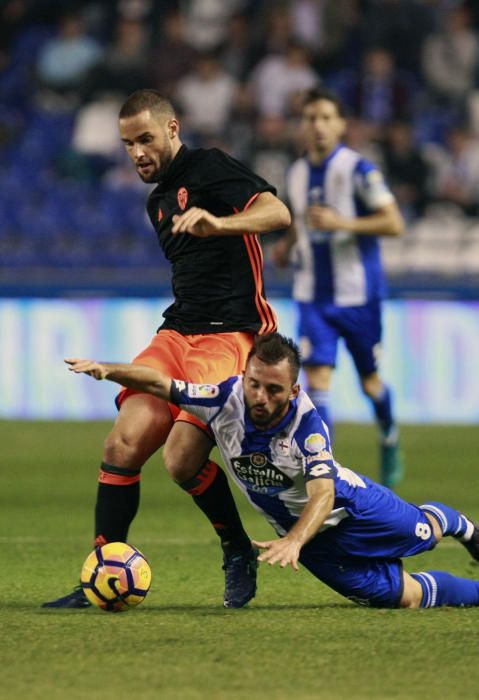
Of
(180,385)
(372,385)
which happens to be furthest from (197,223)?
(372,385)

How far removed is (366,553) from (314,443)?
1.43 feet

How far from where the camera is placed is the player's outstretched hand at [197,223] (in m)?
4.93

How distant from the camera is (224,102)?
50.1 ft

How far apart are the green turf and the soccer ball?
0.18 feet

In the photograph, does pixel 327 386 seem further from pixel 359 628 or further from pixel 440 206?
pixel 440 206

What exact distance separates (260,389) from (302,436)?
8.8 inches

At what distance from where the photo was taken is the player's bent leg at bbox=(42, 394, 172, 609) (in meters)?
5.24

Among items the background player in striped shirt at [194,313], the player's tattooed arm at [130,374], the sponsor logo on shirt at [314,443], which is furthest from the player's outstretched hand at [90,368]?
the sponsor logo on shirt at [314,443]

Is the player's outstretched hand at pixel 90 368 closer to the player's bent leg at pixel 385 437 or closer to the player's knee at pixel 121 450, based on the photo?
the player's knee at pixel 121 450

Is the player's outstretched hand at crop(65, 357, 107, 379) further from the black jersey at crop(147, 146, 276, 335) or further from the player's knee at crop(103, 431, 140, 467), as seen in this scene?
the black jersey at crop(147, 146, 276, 335)

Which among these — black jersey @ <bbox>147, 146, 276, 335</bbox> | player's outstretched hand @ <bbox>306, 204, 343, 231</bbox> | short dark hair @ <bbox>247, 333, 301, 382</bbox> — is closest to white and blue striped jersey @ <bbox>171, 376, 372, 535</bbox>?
short dark hair @ <bbox>247, 333, 301, 382</bbox>

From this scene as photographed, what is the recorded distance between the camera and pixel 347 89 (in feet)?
49.6

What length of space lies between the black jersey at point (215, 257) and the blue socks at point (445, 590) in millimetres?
1168

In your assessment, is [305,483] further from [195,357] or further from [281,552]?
[195,357]
